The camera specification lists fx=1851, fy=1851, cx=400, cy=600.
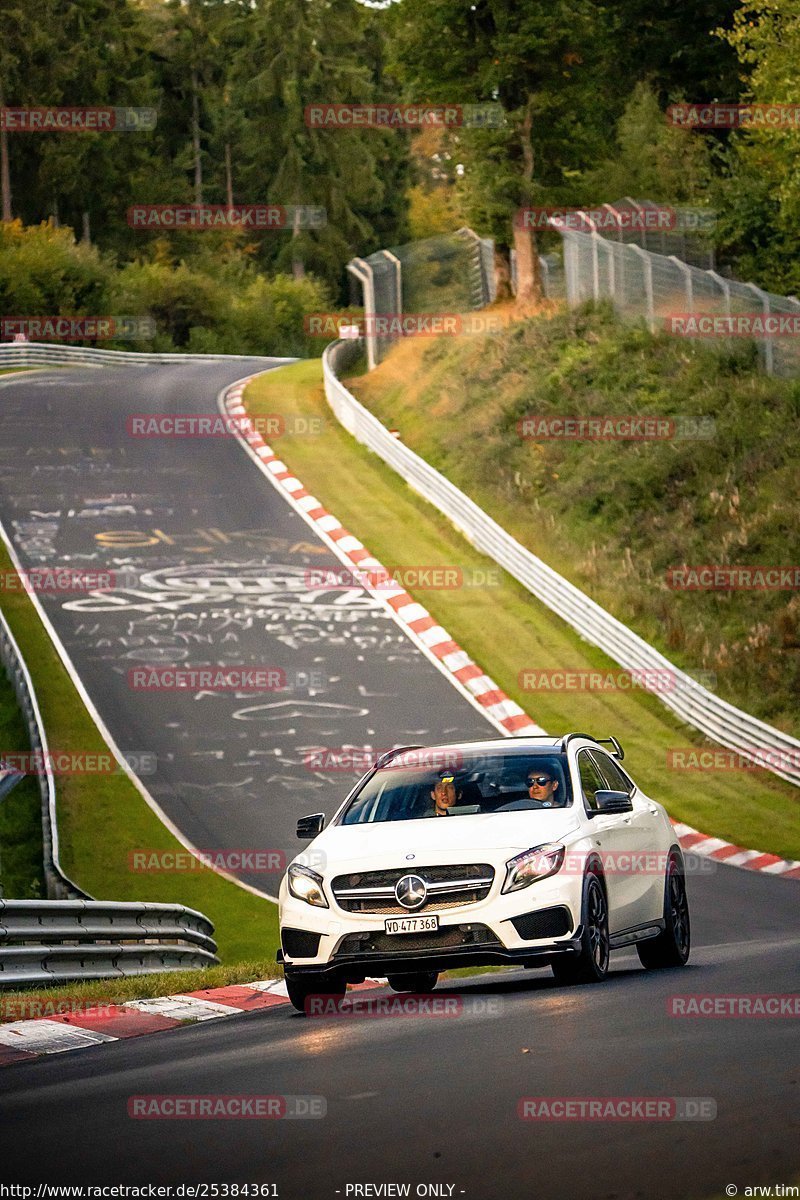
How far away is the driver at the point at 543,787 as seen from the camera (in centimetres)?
1124

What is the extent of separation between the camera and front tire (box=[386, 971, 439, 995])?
38.9ft

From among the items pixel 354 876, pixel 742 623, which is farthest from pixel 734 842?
pixel 354 876

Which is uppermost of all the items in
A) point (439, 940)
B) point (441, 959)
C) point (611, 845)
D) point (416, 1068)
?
point (416, 1068)

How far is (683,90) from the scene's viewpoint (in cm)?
6112

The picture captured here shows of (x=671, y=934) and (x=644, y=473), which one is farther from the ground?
(x=671, y=934)

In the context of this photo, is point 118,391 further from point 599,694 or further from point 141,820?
point 141,820

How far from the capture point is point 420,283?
164 feet

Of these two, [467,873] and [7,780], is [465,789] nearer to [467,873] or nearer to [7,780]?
[467,873]

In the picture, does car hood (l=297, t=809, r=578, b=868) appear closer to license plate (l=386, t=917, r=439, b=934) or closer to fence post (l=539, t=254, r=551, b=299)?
license plate (l=386, t=917, r=439, b=934)

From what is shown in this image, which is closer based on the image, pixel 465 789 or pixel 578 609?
pixel 465 789

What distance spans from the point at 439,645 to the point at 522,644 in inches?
53.8

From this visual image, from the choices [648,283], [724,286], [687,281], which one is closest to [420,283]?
[648,283]

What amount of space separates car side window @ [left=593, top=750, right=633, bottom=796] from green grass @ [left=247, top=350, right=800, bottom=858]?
1004 centimetres

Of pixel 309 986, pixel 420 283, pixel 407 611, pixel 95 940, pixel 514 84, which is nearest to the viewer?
pixel 309 986
